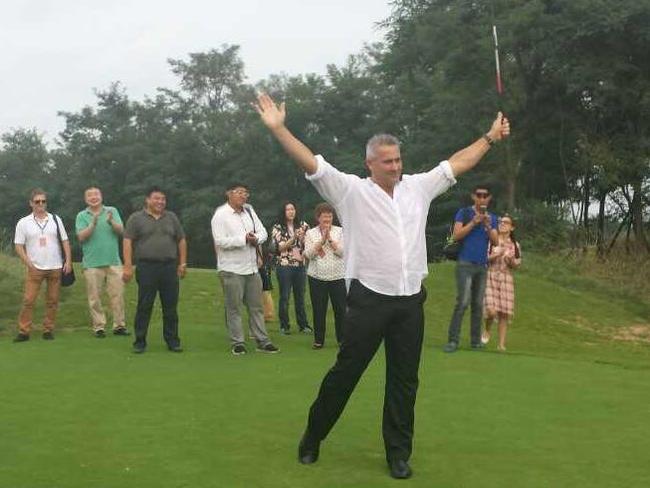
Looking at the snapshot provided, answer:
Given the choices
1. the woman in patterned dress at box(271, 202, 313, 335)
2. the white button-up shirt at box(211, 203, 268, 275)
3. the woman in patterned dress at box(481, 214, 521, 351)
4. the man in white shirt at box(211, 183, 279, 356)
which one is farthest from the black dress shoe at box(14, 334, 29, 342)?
the woman in patterned dress at box(481, 214, 521, 351)

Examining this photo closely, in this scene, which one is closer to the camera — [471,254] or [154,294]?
[154,294]

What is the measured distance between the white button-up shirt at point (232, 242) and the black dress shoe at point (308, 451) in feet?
16.4

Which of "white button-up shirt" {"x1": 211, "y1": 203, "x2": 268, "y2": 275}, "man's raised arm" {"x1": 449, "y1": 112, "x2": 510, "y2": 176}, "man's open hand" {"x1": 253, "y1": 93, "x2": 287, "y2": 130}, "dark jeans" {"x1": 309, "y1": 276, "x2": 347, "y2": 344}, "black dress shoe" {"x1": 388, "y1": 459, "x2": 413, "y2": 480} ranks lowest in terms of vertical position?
"black dress shoe" {"x1": 388, "y1": 459, "x2": 413, "y2": 480}

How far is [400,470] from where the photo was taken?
4.86 m

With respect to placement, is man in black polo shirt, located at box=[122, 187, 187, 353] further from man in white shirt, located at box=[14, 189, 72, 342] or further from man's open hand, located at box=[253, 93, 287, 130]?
man's open hand, located at box=[253, 93, 287, 130]

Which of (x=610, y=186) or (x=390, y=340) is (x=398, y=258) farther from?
(x=610, y=186)

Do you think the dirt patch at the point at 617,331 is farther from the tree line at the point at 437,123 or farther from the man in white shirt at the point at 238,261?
the man in white shirt at the point at 238,261

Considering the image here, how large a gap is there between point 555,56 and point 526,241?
24.3ft

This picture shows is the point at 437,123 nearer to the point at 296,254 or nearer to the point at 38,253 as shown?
the point at 296,254

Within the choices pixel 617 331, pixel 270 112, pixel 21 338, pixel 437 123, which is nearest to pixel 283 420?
pixel 270 112

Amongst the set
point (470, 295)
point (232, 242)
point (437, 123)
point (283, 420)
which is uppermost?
point (437, 123)

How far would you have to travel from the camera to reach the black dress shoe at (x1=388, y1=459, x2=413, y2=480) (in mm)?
4848

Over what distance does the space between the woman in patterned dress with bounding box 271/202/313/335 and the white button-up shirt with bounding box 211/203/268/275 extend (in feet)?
6.59

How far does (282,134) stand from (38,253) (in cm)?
770
